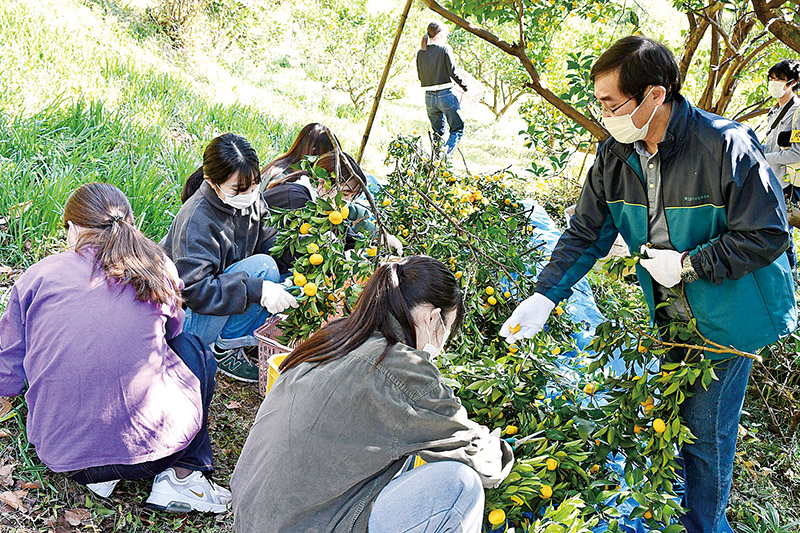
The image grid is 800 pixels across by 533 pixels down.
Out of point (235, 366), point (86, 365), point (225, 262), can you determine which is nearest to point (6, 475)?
point (86, 365)

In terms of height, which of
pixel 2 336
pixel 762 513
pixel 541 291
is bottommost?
pixel 762 513

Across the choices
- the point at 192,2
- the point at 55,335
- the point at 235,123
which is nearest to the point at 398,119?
the point at 192,2

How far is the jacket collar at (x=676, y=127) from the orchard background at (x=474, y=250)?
325mm

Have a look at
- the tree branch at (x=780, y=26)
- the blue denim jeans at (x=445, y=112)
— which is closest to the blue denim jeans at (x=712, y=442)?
the tree branch at (x=780, y=26)

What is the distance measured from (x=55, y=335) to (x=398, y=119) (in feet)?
28.5

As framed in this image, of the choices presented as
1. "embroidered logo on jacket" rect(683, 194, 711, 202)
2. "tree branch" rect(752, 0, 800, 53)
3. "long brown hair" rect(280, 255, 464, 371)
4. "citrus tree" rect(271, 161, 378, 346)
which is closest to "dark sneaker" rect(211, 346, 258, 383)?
"citrus tree" rect(271, 161, 378, 346)

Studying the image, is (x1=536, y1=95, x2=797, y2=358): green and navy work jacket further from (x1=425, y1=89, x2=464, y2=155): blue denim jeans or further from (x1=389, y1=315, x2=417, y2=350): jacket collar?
(x1=425, y1=89, x2=464, y2=155): blue denim jeans

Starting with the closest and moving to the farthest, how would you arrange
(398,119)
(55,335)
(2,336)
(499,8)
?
(55,335)
(2,336)
(499,8)
(398,119)

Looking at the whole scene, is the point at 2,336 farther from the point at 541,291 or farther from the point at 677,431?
the point at 677,431

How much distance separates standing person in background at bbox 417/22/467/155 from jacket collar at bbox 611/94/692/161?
14.1 ft

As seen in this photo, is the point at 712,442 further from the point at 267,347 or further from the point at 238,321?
the point at 238,321

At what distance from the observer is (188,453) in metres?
2.11

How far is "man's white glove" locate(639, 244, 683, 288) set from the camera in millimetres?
1688

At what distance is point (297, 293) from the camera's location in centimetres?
246
